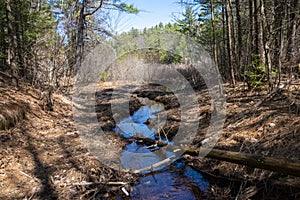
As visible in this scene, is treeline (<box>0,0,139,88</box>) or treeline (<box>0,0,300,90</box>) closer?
treeline (<box>0,0,300,90</box>)

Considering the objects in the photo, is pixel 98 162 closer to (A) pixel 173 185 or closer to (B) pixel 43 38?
(A) pixel 173 185

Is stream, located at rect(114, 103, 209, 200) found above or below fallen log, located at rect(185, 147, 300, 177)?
below

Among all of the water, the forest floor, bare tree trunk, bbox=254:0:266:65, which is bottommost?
the water

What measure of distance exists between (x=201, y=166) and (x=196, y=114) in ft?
9.78

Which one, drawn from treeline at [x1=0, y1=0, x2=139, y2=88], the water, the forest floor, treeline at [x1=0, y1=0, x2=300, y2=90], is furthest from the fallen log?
treeline at [x1=0, y1=0, x2=139, y2=88]

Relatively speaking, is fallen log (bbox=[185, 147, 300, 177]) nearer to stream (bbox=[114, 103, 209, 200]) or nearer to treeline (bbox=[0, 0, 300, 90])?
stream (bbox=[114, 103, 209, 200])

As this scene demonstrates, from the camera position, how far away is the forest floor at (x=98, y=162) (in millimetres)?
3614

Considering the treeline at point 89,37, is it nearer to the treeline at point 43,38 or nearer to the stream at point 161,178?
the treeline at point 43,38

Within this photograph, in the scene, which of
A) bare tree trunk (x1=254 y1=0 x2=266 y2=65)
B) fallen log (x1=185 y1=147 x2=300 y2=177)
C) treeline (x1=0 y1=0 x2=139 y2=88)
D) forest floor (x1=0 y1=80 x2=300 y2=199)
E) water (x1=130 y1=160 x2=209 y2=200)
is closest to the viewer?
fallen log (x1=185 y1=147 x2=300 y2=177)

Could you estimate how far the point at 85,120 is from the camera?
8.27m

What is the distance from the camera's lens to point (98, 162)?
486 cm

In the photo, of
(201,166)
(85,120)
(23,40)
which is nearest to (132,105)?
(85,120)

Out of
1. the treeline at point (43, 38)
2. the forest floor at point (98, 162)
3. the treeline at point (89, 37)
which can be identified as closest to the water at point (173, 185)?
the forest floor at point (98, 162)

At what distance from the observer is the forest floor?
3614 millimetres
